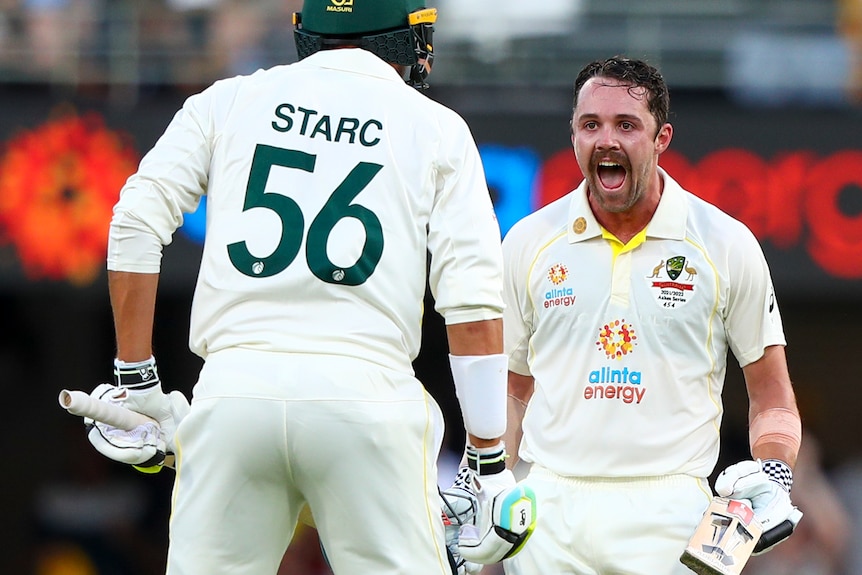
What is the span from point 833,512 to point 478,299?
519 centimetres

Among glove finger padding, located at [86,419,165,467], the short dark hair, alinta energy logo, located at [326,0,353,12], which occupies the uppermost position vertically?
alinta energy logo, located at [326,0,353,12]

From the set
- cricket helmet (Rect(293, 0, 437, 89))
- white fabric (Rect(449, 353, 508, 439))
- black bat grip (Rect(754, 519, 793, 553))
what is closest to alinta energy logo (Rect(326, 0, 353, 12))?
cricket helmet (Rect(293, 0, 437, 89))

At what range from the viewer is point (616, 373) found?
162 inches

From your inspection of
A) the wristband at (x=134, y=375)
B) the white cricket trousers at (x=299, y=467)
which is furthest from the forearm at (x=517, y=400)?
the wristband at (x=134, y=375)

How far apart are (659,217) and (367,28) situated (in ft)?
3.44

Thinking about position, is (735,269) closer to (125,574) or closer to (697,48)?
(697,48)

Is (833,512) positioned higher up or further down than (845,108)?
further down

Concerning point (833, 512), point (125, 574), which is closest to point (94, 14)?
point (125, 574)

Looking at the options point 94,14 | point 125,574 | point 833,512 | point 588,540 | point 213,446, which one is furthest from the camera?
point 125,574

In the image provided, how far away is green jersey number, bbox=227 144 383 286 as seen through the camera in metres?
3.40

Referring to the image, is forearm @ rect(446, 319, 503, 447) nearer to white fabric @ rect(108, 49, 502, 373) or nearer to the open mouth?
white fabric @ rect(108, 49, 502, 373)

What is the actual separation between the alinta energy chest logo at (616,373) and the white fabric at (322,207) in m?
0.70

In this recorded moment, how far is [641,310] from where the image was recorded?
414cm

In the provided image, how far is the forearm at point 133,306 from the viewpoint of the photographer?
353 centimetres
